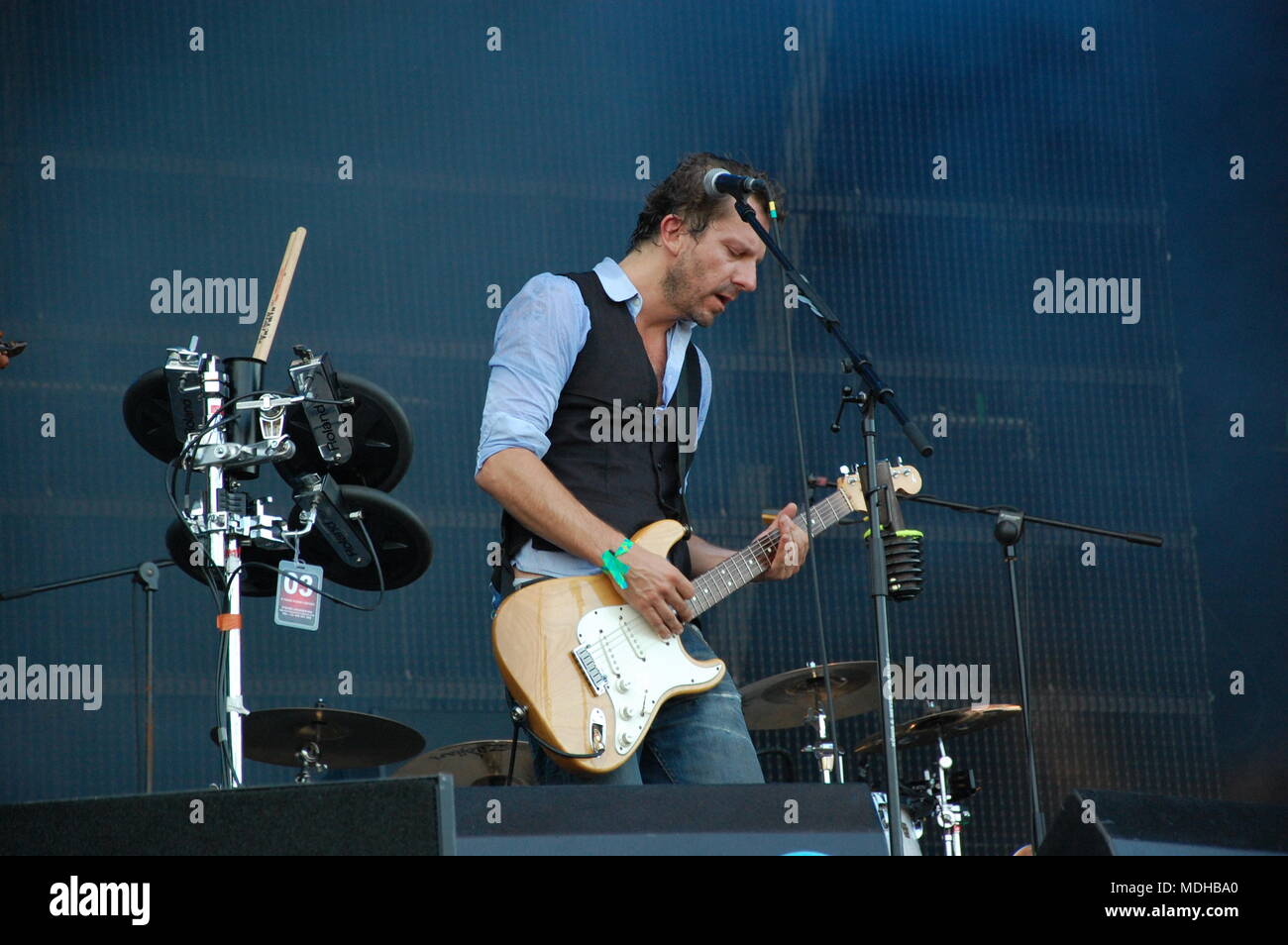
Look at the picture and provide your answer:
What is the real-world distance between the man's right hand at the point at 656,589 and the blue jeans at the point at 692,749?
89mm

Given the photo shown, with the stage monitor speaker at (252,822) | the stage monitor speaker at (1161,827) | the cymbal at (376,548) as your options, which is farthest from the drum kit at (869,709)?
the stage monitor speaker at (252,822)

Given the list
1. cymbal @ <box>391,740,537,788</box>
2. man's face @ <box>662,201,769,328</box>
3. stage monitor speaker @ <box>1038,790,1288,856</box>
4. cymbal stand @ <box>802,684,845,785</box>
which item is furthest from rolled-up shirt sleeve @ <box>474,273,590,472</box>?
cymbal stand @ <box>802,684,845,785</box>

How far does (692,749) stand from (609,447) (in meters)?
0.63

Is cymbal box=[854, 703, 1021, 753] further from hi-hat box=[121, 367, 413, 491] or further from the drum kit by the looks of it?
hi-hat box=[121, 367, 413, 491]

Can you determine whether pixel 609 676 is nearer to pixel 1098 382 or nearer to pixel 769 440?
pixel 769 440

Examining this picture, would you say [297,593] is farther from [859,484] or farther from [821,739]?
[821,739]

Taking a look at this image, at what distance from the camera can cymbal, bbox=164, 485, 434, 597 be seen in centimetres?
338

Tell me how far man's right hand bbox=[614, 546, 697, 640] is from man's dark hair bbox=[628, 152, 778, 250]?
740mm

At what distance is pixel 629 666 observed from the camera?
282 cm

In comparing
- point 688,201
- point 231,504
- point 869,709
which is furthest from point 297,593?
point 869,709

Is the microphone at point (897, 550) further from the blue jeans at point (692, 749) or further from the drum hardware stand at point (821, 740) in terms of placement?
the drum hardware stand at point (821, 740)
